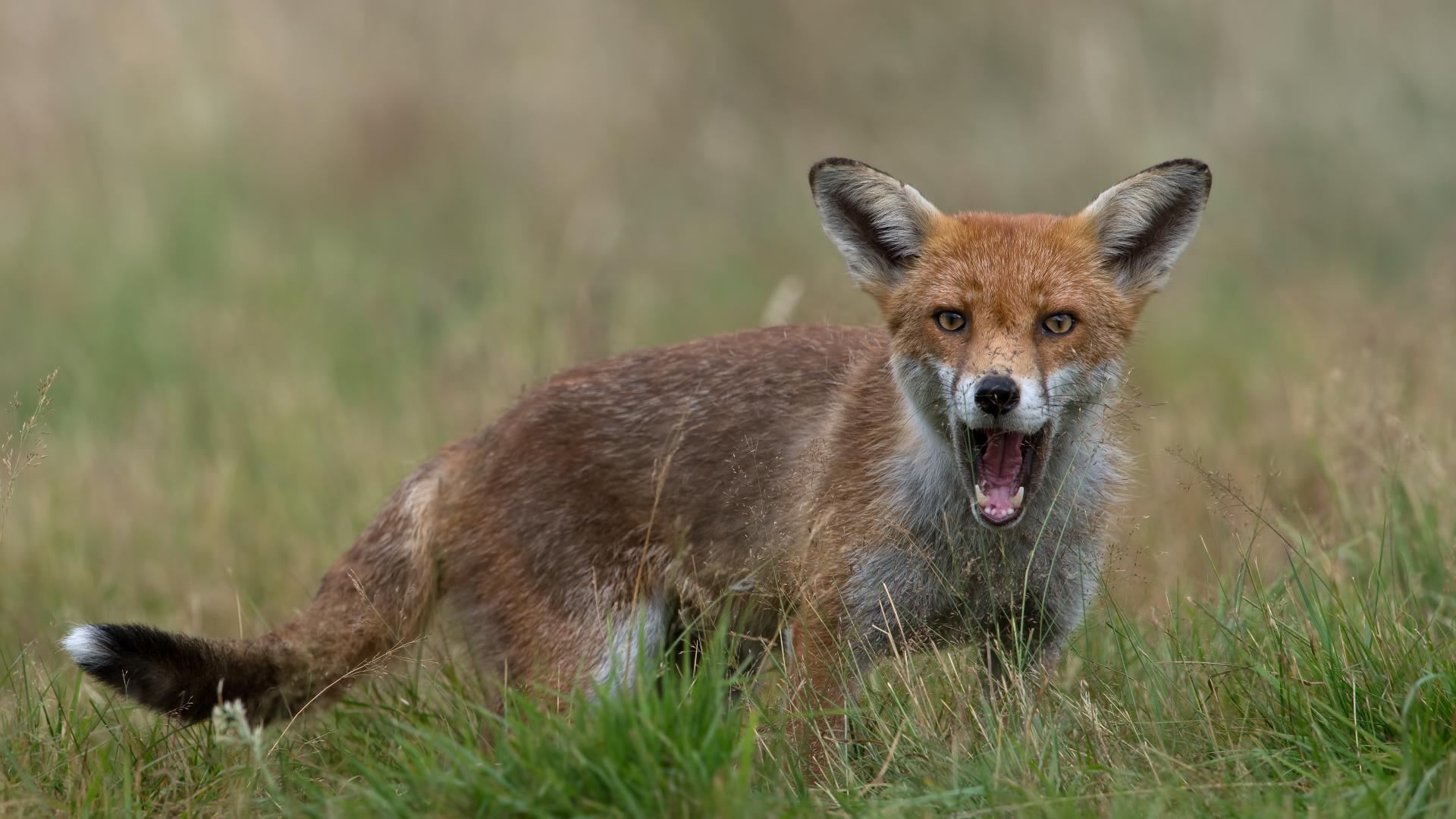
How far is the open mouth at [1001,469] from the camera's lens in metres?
4.53

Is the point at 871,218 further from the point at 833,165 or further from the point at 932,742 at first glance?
the point at 932,742

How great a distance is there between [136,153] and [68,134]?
0.69 metres

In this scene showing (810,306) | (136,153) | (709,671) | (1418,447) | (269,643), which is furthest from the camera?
(136,153)

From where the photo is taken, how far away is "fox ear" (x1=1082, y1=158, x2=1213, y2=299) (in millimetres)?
4824

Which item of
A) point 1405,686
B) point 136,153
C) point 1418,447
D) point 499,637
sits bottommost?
point 499,637

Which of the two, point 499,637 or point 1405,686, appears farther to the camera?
point 499,637

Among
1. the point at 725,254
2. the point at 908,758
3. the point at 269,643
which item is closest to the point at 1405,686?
the point at 908,758

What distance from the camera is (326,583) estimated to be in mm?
5230

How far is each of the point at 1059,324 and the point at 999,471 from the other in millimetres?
512

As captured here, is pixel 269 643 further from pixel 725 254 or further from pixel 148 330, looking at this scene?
pixel 725 254

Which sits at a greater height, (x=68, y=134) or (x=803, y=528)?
(x=68, y=134)

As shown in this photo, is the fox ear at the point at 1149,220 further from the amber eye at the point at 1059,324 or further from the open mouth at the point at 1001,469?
the open mouth at the point at 1001,469

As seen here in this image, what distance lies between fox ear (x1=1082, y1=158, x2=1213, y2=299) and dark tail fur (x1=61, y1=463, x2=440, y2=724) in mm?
2638

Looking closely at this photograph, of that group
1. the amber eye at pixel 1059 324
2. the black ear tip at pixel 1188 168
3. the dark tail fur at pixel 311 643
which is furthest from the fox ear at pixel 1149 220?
the dark tail fur at pixel 311 643
